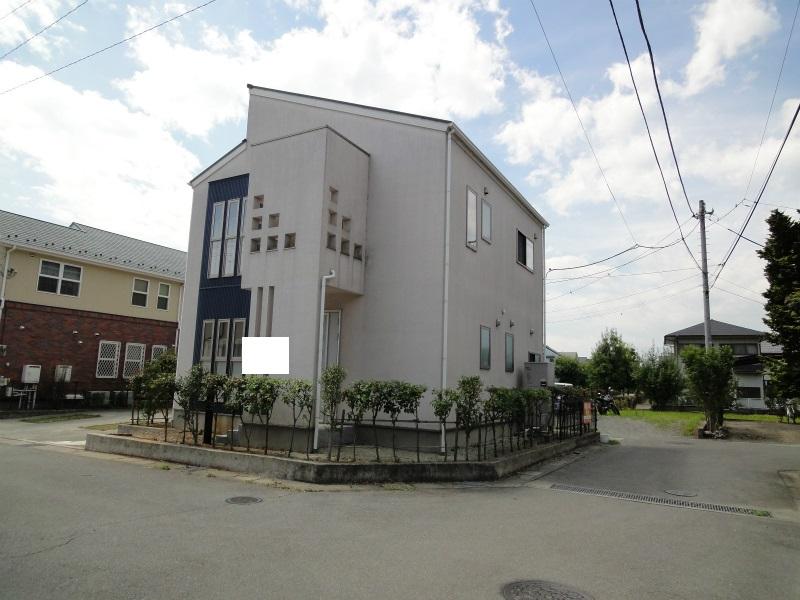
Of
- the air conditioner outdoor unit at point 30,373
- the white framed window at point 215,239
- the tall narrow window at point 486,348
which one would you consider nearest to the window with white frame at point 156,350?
the air conditioner outdoor unit at point 30,373

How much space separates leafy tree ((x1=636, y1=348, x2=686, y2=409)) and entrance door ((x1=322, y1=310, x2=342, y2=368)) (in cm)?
2600

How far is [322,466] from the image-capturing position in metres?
8.13

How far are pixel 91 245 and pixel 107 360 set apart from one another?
5.12m

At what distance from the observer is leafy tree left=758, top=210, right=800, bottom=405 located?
11.7 meters

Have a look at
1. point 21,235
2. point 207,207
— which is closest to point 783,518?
point 207,207

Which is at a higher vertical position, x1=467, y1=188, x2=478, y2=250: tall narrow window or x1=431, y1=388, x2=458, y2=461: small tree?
x1=467, y1=188, x2=478, y2=250: tall narrow window

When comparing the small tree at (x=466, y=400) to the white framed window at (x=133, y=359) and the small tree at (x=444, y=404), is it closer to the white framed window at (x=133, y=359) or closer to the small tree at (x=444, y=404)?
the small tree at (x=444, y=404)

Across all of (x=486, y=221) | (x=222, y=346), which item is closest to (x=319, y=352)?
(x=222, y=346)

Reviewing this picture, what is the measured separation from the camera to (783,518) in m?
7.13

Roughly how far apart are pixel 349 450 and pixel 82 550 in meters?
5.64

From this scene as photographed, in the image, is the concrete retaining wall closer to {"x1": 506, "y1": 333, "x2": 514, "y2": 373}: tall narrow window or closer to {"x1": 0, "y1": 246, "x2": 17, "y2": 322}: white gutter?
{"x1": 506, "y1": 333, "x2": 514, "y2": 373}: tall narrow window

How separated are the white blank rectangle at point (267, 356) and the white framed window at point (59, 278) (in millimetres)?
14646

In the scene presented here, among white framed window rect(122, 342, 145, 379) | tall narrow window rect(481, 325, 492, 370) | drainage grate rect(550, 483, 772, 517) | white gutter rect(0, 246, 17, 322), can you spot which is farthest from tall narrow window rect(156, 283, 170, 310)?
drainage grate rect(550, 483, 772, 517)

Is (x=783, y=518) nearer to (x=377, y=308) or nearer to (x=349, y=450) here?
(x=349, y=450)
